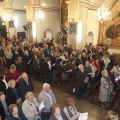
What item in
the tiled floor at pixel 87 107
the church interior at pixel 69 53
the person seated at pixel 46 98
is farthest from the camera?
the church interior at pixel 69 53

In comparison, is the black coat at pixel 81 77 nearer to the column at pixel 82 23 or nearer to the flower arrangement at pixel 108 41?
the column at pixel 82 23

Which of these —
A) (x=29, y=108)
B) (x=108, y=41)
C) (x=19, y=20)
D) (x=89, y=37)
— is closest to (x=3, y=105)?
(x=29, y=108)

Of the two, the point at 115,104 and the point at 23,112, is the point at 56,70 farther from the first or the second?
the point at 23,112

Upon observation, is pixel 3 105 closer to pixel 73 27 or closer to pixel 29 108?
pixel 29 108

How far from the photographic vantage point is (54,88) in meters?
7.61

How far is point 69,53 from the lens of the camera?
10891 mm

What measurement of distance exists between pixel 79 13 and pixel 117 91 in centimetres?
623

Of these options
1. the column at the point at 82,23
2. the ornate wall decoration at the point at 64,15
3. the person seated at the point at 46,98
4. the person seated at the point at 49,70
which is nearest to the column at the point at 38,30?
the ornate wall decoration at the point at 64,15

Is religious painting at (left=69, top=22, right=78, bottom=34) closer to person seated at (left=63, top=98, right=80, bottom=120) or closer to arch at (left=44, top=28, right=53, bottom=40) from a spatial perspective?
arch at (left=44, top=28, right=53, bottom=40)

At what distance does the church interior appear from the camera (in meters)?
5.95

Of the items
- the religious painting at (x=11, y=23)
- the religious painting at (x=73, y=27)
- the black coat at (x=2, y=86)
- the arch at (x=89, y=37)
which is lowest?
the black coat at (x=2, y=86)

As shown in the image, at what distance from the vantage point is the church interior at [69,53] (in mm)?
5953

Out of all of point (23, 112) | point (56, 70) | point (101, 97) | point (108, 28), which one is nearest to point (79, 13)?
point (108, 28)

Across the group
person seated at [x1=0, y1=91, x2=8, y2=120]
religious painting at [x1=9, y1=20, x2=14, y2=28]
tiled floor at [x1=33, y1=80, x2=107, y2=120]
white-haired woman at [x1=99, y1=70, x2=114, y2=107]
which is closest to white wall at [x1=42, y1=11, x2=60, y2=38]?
religious painting at [x1=9, y1=20, x2=14, y2=28]
